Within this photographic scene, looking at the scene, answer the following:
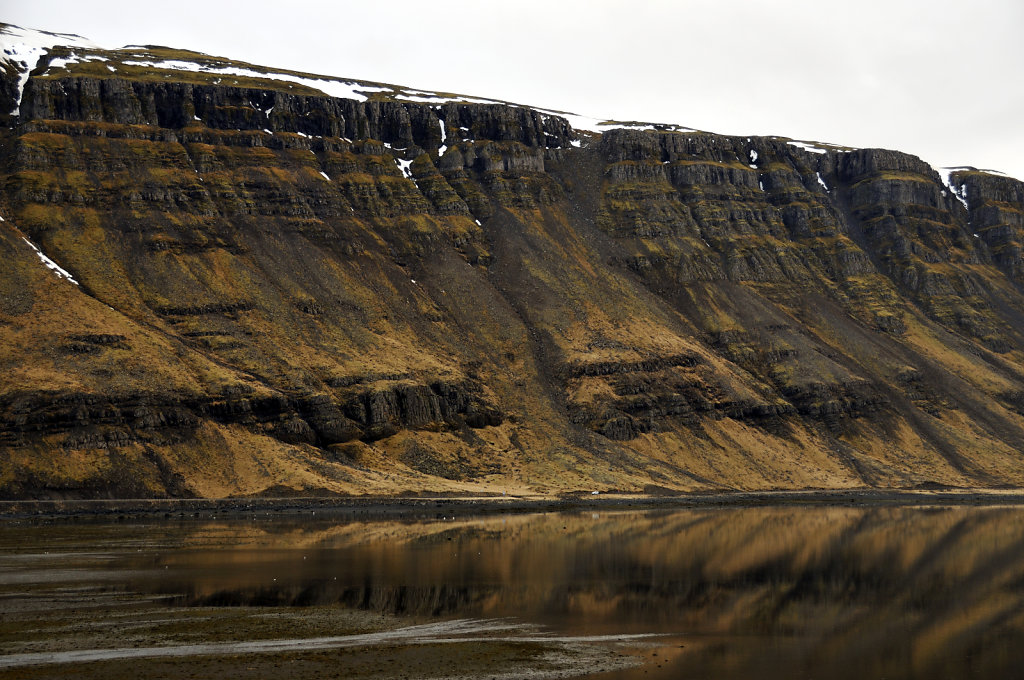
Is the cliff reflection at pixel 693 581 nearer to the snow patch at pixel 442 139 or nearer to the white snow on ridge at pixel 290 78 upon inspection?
the snow patch at pixel 442 139

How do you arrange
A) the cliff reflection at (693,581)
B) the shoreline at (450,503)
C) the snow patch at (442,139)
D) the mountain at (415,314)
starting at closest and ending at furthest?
the cliff reflection at (693,581) → the shoreline at (450,503) → the mountain at (415,314) → the snow patch at (442,139)

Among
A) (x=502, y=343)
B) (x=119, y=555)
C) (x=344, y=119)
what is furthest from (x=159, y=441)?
(x=344, y=119)

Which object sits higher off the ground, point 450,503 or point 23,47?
point 23,47

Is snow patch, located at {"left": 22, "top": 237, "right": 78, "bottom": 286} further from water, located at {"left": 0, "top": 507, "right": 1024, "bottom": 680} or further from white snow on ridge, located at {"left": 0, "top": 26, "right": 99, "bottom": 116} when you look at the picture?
water, located at {"left": 0, "top": 507, "right": 1024, "bottom": 680}

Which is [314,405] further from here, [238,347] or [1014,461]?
Answer: [1014,461]

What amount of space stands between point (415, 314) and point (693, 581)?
9564 centimetres

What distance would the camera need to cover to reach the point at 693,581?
187 feet

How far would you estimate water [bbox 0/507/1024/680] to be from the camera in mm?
39031

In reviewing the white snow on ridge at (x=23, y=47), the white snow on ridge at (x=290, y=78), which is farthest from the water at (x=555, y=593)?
the white snow on ridge at (x=290, y=78)

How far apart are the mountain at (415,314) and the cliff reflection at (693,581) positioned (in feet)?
106

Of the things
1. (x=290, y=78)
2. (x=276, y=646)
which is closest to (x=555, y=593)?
(x=276, y=646)

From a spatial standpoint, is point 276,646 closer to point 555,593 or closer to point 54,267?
point 555,593

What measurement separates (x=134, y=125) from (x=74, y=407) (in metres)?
65.2

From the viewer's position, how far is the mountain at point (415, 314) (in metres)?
113
